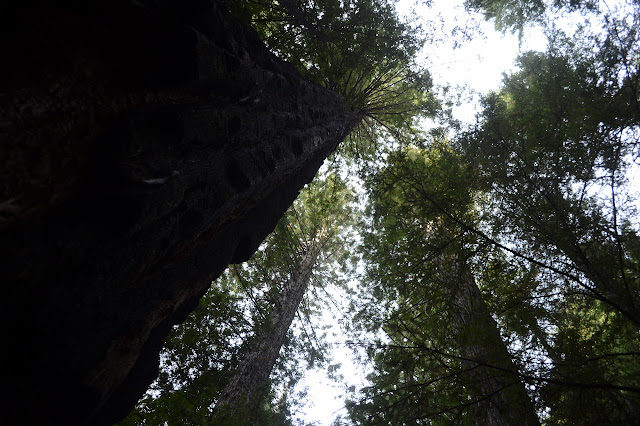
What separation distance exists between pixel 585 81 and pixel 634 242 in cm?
288

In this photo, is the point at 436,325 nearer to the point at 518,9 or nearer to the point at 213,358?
the point at 213,358

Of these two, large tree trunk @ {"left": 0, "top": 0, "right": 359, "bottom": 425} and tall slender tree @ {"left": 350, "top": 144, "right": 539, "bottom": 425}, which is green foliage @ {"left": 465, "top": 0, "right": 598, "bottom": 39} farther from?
large tree trunk @ {"left": 0, "top": 0, "right": 359, "bottom": 425}

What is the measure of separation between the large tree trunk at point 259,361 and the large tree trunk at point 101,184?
331 centimetres

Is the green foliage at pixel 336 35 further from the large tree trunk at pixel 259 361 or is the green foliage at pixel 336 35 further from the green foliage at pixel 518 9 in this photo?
the large tree trunk at pixel 259 361

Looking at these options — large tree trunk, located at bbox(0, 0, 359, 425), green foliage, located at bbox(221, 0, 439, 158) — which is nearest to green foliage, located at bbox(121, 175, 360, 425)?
large tree trunk, located at bbox(0, 0, 359, 425)

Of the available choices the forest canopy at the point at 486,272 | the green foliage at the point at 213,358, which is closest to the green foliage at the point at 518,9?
the forest canopy at the point at 486,272

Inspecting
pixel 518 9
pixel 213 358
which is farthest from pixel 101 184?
pixel 518 9

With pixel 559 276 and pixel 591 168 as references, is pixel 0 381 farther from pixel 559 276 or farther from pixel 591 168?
pixel 591 168

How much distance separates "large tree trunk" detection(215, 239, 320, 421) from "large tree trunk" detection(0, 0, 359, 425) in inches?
130

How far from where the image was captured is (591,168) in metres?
4.89

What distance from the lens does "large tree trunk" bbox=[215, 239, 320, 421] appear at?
17.6 ft

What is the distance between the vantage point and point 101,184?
4.78 feet

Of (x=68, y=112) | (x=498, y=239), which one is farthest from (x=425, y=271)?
(x=68, y=112)

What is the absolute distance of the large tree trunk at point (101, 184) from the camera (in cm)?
113
